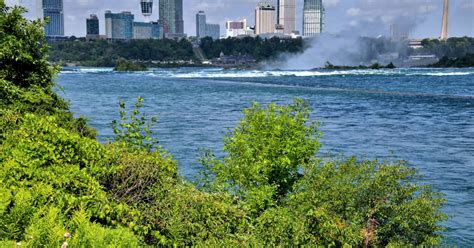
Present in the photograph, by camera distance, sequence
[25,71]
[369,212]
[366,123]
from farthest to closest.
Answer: [366,123]
[25,71]
[369,212]

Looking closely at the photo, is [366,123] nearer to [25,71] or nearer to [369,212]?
[25,71]

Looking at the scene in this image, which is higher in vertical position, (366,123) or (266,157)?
(266,157)

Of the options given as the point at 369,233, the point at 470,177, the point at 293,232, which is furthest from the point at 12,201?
the point at 470,177

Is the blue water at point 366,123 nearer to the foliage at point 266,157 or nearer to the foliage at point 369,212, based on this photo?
the foliage at point 369,212

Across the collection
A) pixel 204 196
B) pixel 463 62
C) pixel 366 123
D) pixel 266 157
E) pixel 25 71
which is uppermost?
pixel 25 71

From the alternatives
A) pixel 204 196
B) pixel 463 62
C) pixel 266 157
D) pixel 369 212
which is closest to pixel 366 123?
pixel 266 157

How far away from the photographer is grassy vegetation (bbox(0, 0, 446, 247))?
37.6ft

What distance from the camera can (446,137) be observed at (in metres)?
42.4

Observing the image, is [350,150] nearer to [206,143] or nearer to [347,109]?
[206,143]

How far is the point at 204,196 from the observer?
14.6 metres

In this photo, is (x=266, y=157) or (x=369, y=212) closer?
(x=369, y=212)

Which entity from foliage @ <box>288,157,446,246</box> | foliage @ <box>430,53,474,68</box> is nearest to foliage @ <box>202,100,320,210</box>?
foliage @ <box>288,157,446,246</box>

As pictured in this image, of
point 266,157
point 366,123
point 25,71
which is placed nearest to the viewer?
point 266,157

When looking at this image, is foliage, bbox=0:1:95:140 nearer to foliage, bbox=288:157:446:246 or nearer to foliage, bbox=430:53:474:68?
foliage, bbox=288:157:446:246
